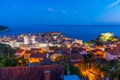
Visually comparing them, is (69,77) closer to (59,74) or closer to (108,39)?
(59,74)

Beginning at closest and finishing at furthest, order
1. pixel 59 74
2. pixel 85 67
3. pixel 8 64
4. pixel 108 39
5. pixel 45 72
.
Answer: pixel 45 72 → pixel 59 74 → pixel 8 64 → pixel 85 67 → pixel 108 39

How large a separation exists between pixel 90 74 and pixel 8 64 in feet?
13.0

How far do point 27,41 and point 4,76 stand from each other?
46.5 m

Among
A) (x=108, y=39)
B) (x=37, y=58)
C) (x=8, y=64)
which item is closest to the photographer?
(x=8, y=64)

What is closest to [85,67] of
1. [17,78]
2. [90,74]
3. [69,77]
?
[90,74]

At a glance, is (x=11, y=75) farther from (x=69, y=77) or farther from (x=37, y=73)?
(x=69, y=77)

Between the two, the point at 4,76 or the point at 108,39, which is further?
the point at 108,39

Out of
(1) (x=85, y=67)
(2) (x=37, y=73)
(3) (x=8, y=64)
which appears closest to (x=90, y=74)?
(1) (x=85, y=67)

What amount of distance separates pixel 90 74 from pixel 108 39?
41.7 meters

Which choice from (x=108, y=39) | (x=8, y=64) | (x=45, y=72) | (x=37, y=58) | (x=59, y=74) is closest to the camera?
(x=45, y=72)

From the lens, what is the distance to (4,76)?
31.8 feet

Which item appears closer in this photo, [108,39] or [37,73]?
[37,73]

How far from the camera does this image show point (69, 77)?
1025 centimetres

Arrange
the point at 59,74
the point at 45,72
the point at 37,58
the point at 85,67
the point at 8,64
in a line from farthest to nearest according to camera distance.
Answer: the point at 37,58 < the point at 85,67 < the point at 8,64 < the point at 59,74 < the point at 45,72
